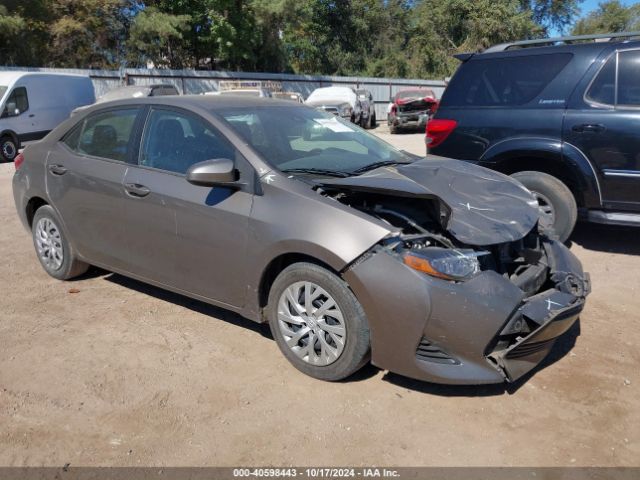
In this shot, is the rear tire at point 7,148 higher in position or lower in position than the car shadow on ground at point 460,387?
higher

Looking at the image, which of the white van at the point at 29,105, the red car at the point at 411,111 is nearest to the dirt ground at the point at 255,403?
the white van at the point at 29,105

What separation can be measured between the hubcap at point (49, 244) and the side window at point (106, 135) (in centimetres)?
77

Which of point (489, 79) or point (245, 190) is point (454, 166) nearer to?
point (245, 190)

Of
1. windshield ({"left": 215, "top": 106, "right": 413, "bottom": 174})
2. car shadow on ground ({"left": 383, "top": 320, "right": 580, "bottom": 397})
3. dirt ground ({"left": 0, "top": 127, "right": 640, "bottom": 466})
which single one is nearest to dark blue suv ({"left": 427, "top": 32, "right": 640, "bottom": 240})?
dirt ground ({"left": 0, "top": 127, "right": 640, "bottom": 466})

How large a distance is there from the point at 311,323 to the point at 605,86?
12.9 feet

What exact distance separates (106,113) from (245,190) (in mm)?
1760

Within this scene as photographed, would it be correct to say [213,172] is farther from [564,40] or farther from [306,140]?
[564,40]

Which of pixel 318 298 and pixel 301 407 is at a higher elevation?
pixel 318 298

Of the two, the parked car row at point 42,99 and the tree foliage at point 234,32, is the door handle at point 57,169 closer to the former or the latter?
the parked car row at point 42,99

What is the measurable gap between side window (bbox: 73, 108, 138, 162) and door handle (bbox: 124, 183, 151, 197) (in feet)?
0.90

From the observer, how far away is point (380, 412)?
3.21 metres

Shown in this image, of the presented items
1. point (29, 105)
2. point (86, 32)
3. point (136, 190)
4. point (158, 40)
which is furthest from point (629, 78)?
point (86, 32)

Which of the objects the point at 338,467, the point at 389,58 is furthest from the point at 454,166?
the point at 389,58

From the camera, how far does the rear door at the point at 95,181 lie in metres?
4.44
